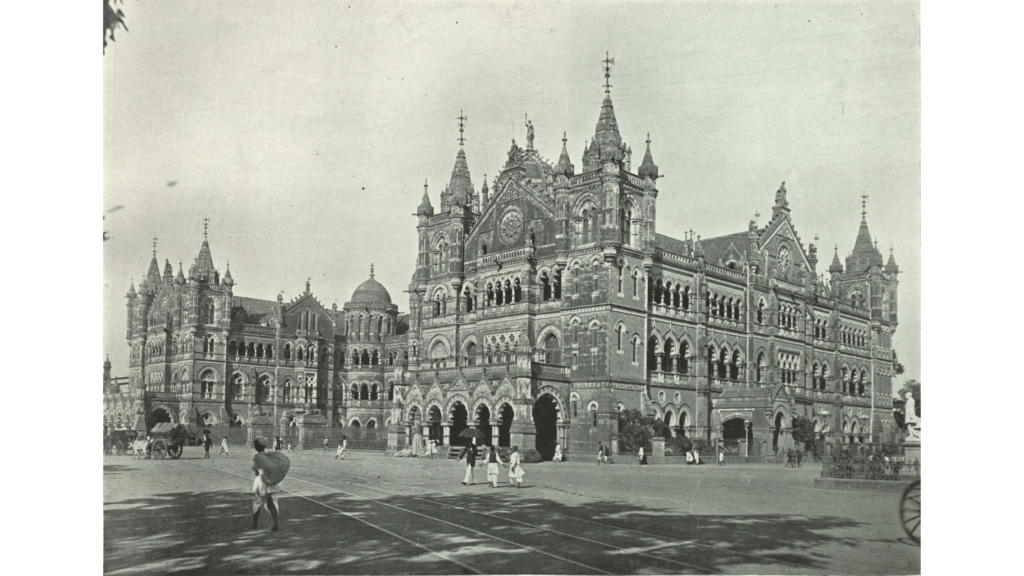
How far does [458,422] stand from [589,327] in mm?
10202

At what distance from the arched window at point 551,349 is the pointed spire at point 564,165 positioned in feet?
30.6

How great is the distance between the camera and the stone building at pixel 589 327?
4722cm

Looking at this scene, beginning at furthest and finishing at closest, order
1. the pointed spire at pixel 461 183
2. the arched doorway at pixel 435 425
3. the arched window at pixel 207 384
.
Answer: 1. the arched window at pixel 207 384
2. the pointed spire at pixel 461 183
3. the arched doorway at pixel 435 425

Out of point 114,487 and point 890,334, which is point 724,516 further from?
point 890,334

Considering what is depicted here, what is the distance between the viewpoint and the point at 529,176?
179 ft

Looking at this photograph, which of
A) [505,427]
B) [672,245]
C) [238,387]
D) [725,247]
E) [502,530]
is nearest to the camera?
[502,530]

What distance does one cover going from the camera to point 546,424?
49.6 metres

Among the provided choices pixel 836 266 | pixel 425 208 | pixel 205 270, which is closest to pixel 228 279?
pixel 205 270

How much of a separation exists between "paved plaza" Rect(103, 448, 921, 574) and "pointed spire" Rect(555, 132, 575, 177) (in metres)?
26.3

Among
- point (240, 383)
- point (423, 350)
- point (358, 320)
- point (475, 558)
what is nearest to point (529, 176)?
point (423, 350)

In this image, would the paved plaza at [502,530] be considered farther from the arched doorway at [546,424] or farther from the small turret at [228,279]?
the small turret at [228,279]

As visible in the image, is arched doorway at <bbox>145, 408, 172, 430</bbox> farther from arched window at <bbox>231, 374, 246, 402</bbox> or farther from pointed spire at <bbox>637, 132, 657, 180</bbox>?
pointed spire at <bbox>637, 132, 657, 180</bbox>

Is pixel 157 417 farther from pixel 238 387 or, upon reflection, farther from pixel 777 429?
pixel 777 429

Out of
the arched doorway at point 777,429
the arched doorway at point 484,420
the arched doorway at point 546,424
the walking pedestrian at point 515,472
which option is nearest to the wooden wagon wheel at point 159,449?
the arched doorway at point 484,420
